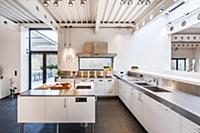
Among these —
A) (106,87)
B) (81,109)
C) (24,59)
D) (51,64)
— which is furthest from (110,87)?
(81,109)

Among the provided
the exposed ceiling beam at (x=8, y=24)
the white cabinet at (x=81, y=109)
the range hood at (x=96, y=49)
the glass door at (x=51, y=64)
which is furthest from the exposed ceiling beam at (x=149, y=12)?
the exposed ceiling beam at (x=8, y=24)

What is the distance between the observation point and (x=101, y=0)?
5258 millimetres

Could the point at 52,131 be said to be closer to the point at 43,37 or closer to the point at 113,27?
the point at 113,27

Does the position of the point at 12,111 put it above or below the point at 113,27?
below

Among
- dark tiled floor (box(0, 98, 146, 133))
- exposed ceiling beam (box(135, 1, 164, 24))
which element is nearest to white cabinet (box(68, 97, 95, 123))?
dark tiled floor (box(0, 98, 146, 133))

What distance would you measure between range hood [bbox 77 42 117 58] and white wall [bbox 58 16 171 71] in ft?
1.06

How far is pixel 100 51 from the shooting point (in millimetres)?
9586

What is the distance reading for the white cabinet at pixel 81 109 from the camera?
3961 mm

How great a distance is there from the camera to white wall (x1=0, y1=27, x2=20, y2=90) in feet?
31.8

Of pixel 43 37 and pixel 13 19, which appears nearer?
pixel 13 19

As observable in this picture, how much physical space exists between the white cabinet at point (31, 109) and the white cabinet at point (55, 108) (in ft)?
0.30

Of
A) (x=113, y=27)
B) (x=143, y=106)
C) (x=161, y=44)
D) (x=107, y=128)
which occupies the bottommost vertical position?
(x=107, y=128)

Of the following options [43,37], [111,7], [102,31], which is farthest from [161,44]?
[43,37]

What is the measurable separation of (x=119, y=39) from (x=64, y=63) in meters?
2.69
